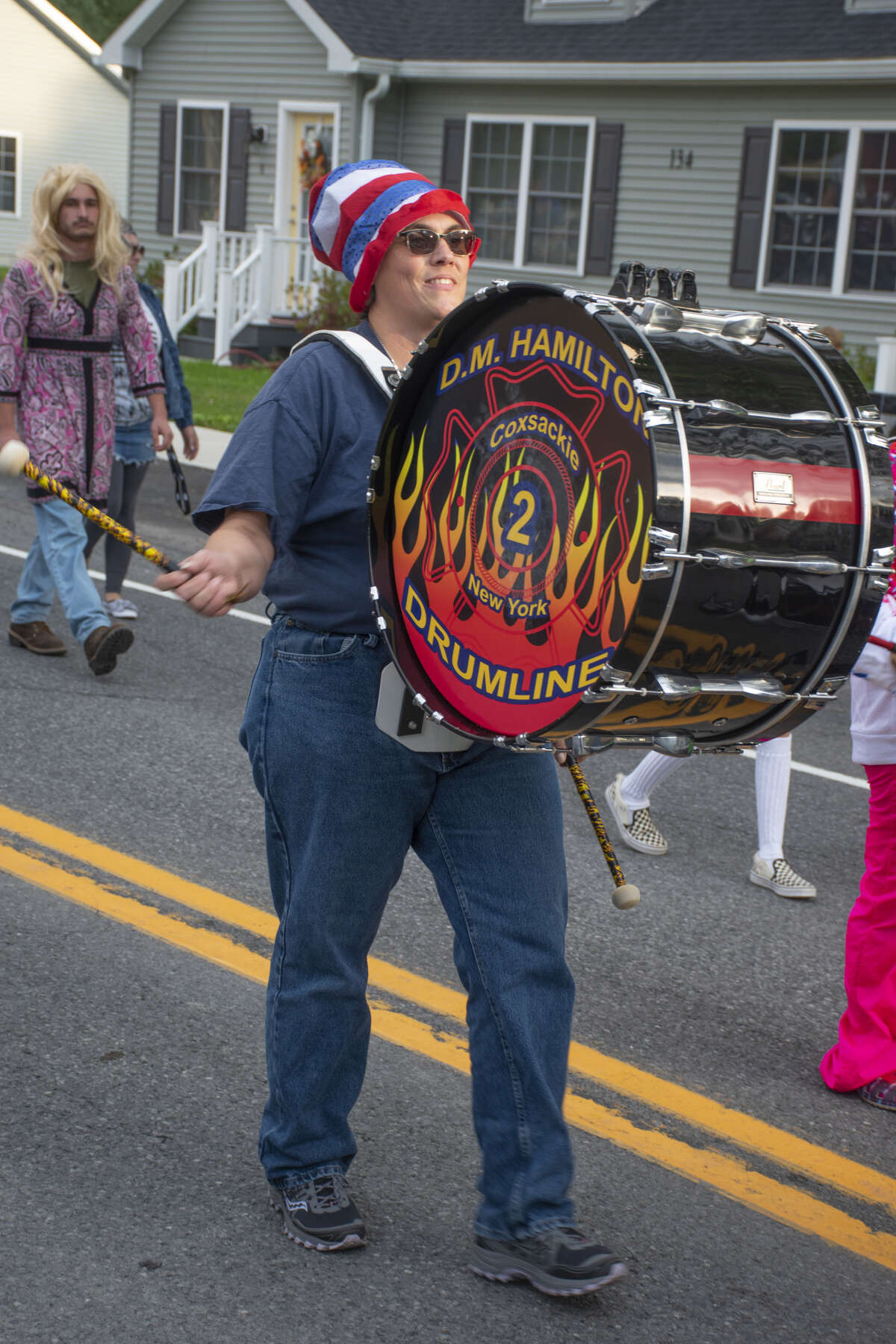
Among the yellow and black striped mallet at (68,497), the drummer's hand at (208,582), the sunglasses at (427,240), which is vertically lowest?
the drummer's hand at (208,582)

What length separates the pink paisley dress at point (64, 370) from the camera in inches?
239

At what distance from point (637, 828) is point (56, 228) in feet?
10.8

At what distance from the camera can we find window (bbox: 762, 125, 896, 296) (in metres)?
15.8

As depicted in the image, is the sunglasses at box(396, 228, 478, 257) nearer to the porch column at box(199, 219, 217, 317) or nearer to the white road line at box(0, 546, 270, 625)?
the white road line at box(0, 546, 270, 625)

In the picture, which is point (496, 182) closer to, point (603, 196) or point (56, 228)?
point (603, 196)

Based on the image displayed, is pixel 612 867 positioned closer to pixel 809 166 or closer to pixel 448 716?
pixel 448 716

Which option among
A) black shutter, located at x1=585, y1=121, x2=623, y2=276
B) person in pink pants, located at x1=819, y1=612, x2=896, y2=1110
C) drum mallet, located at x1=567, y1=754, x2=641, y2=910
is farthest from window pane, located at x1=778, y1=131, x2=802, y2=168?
drum mallet, located at x1=567, y1=754, x2=641, y2=910

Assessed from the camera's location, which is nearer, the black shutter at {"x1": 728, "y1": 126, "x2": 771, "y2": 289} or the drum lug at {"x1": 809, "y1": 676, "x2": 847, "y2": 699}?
the drum lug at {"x1": 809, "y1": 676, "x2": 847, "y2": 699}

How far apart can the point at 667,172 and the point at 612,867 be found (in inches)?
622

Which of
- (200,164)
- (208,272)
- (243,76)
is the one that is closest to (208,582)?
(208,272)

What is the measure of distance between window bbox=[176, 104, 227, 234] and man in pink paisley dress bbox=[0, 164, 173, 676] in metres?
15.0

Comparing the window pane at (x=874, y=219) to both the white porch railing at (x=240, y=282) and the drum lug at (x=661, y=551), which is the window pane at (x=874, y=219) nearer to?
the white porch railing at (x=240, y=282)

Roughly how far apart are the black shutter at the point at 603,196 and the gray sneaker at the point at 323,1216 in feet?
52.7

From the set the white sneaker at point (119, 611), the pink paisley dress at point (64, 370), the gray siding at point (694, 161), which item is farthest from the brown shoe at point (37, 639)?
the gray siding at point (694, 161)
